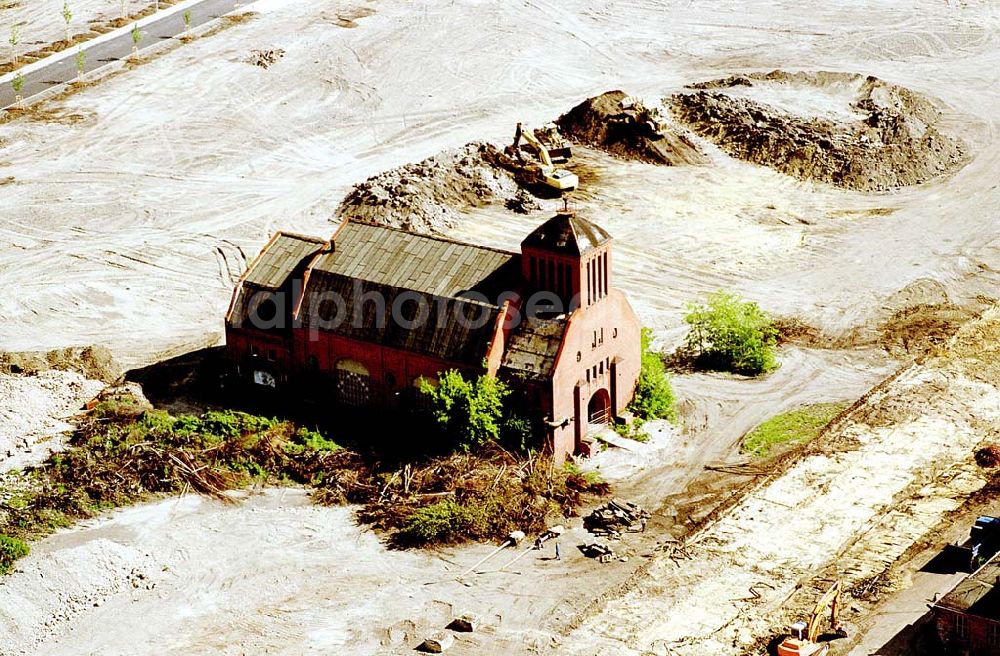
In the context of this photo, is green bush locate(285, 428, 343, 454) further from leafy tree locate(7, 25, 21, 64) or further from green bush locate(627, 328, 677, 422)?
leafy tree locate(7, 25, 21, 64)

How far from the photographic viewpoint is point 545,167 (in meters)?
86.8

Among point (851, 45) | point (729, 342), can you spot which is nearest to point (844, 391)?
point (729, 342)

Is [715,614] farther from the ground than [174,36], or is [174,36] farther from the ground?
[174,36]

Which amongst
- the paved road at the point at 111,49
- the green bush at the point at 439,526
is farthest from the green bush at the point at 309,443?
the paved road at the point at 111,49

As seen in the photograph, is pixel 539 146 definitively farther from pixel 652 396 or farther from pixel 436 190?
pixel 652 396

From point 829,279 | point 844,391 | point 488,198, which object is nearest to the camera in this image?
point 844,391

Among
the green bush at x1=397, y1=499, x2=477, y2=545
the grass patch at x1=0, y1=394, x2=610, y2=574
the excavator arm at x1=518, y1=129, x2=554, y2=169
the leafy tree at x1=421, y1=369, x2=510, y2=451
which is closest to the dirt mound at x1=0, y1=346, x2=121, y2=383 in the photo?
the grass patch at x1=0, y1=394, x2=610, y2=574

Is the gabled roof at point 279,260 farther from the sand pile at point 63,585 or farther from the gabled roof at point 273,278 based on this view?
the sand pile at point 63,585

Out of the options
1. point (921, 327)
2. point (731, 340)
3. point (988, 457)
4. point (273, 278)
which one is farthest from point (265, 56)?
point (988, 457)

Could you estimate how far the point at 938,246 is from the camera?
268 ft

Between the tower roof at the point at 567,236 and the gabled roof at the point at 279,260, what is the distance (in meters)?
10.6

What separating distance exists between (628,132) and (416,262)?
3228 cm

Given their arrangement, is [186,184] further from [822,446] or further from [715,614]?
[715,614]

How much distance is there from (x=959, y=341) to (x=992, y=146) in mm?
26871
